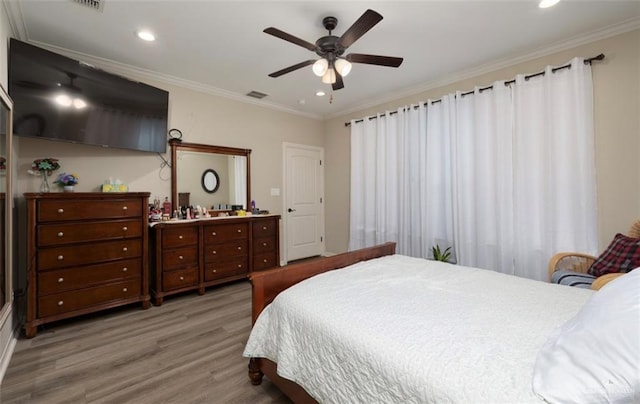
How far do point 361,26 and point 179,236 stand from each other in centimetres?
282

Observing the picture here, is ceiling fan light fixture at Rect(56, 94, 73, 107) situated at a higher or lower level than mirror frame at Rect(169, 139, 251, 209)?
higher

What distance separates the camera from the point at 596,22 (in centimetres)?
249

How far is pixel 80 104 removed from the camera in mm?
2686

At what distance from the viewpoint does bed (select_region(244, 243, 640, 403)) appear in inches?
34.2

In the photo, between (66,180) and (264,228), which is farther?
(264,228)

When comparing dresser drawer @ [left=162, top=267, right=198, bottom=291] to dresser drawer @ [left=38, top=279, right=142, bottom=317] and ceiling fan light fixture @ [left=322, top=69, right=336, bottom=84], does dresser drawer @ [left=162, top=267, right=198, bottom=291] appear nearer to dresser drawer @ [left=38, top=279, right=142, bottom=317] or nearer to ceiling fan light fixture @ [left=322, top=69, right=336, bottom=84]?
dresser drawer @ [left=38, top=279, right=142, bottom=317]

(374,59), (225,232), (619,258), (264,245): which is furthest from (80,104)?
(619,258)

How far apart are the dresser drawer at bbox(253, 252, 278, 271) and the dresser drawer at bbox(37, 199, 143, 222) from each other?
60.9 inches

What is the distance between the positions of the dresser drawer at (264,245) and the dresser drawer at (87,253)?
4.54 ft

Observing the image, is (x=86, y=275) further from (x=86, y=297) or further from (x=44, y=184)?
(x=44, y=184)

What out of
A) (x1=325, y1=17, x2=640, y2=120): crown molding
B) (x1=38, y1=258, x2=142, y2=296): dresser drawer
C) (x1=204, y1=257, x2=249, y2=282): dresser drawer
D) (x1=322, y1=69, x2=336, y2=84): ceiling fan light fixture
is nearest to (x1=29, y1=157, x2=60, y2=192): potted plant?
(x1=38, y1=258, x2=142, y2=296): dresser drawer

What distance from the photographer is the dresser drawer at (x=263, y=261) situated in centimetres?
388

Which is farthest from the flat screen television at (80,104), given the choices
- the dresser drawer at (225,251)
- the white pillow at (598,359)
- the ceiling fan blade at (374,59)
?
the white pillow at (598,359)

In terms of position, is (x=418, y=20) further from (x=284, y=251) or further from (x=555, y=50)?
(x=284, y=251)
